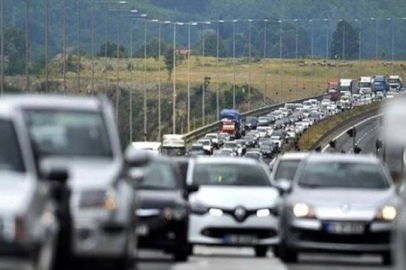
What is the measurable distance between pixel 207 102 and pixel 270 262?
6669 inches

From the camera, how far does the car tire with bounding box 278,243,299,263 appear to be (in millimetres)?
28723

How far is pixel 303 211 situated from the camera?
28.4 meters

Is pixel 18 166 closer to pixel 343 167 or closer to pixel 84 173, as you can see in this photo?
pixel 84 173

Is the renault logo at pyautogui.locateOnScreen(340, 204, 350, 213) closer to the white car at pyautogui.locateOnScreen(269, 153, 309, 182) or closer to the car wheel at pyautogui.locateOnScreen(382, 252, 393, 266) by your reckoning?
the car wheel at pyautogui.locateOnScreen(382, 252, 393, 266)

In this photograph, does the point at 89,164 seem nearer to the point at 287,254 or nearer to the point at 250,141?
the point at 287,254

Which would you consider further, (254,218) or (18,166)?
(254,218)

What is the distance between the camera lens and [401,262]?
20.7m

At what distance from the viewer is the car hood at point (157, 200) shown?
28812mm

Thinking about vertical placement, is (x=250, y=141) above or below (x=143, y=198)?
below

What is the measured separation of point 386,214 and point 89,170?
8.02m

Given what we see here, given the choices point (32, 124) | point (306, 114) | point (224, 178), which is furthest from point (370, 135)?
point (32, 124)

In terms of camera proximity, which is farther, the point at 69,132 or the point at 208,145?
the point at 208,145

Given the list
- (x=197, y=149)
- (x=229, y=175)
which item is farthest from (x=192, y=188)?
(x=197, y=149)

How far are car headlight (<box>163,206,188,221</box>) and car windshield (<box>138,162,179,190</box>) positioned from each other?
3.46ft
